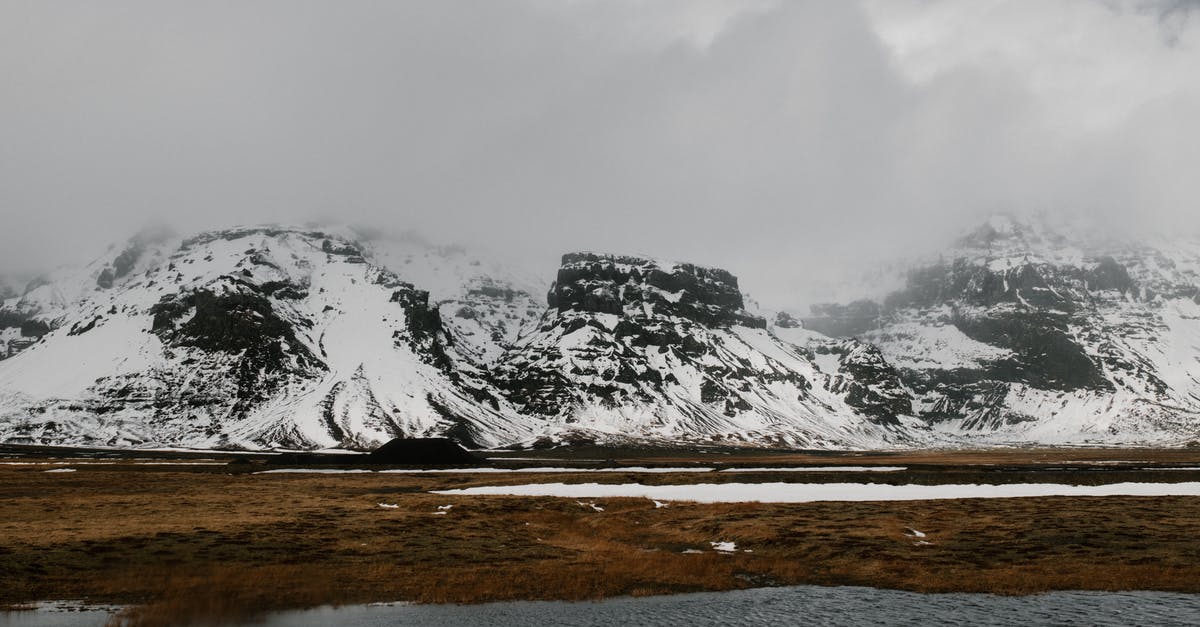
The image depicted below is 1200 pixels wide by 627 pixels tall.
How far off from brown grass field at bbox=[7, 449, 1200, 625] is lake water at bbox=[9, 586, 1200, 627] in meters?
1.82

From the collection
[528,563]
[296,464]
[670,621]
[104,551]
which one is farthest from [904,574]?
[296,464]

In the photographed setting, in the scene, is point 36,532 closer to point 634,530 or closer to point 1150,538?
point 634,530

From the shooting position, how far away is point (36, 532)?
5594 centimetres

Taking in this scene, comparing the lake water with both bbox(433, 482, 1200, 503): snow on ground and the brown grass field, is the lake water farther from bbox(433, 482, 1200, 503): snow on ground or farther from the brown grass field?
bbox(433, 482, 1200, 503): snow on ground

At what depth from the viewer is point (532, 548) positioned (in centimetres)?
5438

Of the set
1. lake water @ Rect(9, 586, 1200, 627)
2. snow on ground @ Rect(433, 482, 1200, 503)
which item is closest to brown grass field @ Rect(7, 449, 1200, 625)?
lake water @ Rect(9, 586, 1200, 627)

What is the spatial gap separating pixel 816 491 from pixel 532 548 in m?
45.1

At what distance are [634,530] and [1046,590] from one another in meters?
30.5

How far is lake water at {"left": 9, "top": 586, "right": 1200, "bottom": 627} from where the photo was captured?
34.0m

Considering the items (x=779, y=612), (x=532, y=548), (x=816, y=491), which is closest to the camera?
(x=779, y=612)

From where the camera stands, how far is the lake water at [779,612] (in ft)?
111

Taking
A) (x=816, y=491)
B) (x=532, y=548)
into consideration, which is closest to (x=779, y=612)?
(x=532, y=548)

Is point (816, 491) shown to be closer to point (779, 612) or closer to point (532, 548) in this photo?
point (532, 548)

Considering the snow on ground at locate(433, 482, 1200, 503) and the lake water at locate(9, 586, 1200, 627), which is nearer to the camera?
the lake water at locate(9, 586, 1200, 627)
